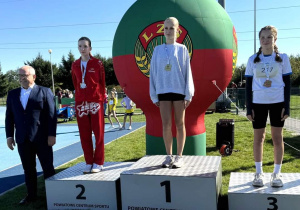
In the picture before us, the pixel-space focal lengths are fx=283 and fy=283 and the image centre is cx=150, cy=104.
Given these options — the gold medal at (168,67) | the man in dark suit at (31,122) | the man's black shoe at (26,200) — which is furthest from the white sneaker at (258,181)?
the man's black shoe at (26,200)

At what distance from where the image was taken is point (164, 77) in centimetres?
390

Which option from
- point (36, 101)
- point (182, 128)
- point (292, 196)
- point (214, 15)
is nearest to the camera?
point (292, 196)

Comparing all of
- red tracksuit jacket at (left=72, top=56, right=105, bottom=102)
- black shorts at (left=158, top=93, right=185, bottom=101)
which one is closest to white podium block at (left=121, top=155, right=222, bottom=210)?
black shorts at (left=158, top=93, right=185, bottom=101)

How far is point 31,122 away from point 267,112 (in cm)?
353

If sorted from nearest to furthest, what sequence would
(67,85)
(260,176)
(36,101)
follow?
(260,176), (36,101), (67,85)

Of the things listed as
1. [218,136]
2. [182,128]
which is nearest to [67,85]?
[218,136]

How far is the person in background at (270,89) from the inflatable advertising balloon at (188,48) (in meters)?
1.63

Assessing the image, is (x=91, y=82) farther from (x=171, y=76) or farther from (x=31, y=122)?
(x=171, y=76)

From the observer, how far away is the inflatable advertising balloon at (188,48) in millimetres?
5340

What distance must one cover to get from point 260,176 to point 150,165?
1.57 meters

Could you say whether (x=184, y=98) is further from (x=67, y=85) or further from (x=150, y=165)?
(x=67, y=85)

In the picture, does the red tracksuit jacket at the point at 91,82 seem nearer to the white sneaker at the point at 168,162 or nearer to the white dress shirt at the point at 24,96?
the white dress shirt at the point at 24,96

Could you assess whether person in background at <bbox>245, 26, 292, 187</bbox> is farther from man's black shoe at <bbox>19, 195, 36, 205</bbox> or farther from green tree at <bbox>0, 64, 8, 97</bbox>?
green tree at <bbox>0, 64, 8, 97</bbox>

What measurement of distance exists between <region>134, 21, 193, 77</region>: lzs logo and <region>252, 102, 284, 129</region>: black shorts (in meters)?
1.97
